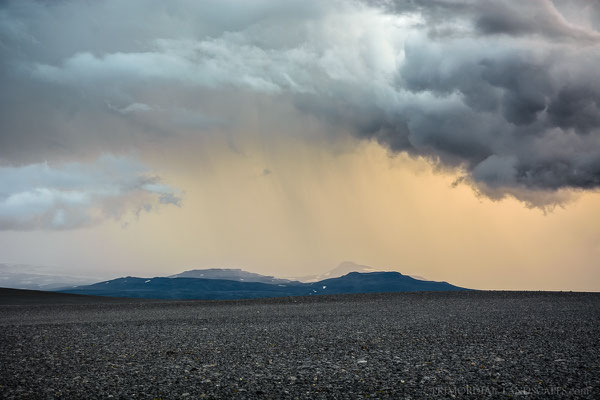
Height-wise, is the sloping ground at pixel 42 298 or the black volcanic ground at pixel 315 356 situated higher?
the sloping ground at pixel 42 298

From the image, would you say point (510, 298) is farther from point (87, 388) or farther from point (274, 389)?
point (87, 388)

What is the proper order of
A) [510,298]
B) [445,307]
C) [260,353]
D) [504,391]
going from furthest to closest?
1. [510,298]
2. [445,307]
3. [260,353]
4. [504,391]

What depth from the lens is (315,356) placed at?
47.8ft

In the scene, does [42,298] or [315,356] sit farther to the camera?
[42,298]

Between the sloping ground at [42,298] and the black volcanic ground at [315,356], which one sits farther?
the sloping ground at [42,298]

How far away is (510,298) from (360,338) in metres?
22.5

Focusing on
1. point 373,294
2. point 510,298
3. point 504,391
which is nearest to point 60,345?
point 504,391

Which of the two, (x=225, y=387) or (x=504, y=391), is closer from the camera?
(x=504, y=391)

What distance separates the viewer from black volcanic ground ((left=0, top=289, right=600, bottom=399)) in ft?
36.3

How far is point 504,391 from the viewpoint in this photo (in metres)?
10.5

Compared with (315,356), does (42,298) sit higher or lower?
higher

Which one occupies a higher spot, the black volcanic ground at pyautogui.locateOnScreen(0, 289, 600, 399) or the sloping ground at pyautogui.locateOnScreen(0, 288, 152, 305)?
the sloping ground at pyautogui.locateOnScreen(0, 288, 152, 305)

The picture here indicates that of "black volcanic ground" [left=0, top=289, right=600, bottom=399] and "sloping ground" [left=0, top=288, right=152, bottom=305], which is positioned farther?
"sloping ground" [left=0, top=288, right=152, bottom=305]

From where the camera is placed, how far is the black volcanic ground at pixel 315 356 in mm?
11055
